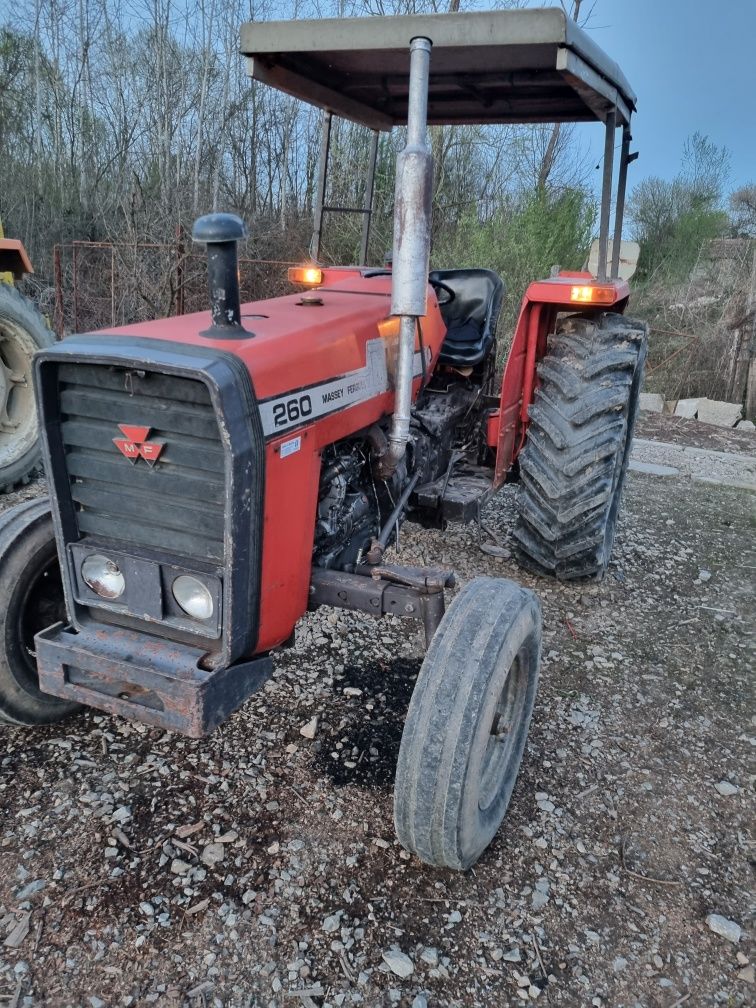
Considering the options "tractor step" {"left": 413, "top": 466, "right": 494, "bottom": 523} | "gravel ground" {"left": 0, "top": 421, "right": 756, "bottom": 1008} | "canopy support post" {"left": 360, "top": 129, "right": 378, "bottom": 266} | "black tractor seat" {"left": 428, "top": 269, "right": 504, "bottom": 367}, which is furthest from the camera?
"black tractor seat" {"left": 428, "top": 269, "right": 504, "bottom": 367}

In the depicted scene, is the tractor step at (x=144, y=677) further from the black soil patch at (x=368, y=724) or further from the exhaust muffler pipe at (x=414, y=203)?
the exhaust muffler pipe at (x=414, y=203)

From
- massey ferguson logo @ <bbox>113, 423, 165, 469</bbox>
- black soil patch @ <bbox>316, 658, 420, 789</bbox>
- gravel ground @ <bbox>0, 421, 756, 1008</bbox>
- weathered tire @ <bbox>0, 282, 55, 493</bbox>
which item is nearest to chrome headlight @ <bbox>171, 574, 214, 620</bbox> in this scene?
massey ferguson logo @ <bbox>113, 423, 165, 469</bbox>

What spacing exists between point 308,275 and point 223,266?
174 cm

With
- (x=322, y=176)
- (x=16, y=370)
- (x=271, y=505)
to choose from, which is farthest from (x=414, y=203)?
(x=16, y=370)

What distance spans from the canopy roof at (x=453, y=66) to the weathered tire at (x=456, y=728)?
1808 millimetres

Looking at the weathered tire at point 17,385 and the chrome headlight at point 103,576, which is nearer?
the chrome headlight at point 103,576

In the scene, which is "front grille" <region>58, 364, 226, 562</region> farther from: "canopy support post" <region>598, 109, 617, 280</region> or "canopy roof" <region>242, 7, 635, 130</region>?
"canopy support post" <region>598, 109, 617, 280</region>

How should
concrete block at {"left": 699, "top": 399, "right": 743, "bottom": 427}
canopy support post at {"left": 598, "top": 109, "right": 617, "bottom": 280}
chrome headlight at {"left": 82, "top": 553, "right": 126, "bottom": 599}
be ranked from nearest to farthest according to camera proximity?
1. chrome headlight at {"left": 82, "top": 553, "right": 126, "bottom": 599}
2. canopy support post at {"left": 598, "top": 109, "right": 617, "bottom": 280}
3. concrete block at {"left": 699, "top": 399, "right": 743, "bottom": 427}

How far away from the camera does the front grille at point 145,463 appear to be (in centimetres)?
204

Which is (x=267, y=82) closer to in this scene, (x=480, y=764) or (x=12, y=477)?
(x=480, y=764)

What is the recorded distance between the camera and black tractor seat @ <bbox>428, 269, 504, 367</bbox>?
4.22 meters

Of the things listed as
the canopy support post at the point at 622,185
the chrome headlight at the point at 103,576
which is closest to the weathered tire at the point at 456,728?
the chrome headlight at the point at 103,576

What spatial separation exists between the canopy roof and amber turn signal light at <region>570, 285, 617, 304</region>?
2.43ft

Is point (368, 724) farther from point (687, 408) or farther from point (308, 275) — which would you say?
point (687, 408)
